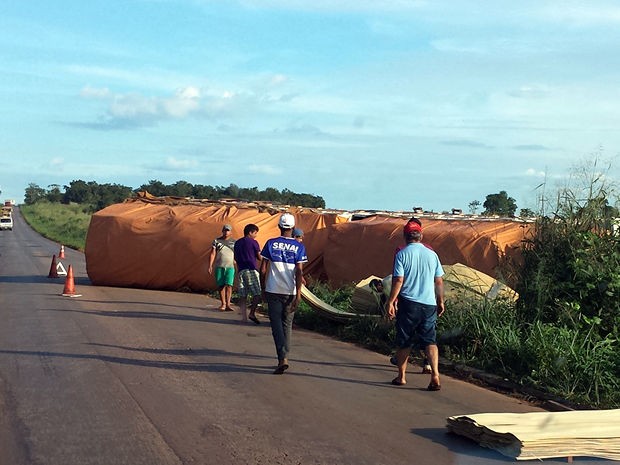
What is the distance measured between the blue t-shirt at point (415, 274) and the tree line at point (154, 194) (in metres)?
16.4

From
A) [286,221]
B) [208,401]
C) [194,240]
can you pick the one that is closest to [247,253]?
[286,221]

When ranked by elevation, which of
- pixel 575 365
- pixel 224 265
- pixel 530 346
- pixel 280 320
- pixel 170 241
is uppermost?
pixel 170 241

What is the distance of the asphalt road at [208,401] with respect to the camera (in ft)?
20.9

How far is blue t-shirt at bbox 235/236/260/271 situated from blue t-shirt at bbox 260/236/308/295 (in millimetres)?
4557

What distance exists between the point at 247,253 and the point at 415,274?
5912mm

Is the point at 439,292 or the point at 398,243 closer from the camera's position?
the point at 439,292

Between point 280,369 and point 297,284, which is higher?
point 297,284

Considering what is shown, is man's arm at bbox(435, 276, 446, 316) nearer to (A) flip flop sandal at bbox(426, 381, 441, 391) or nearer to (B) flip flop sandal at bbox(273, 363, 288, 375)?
(A) flip flop sandal at bbox(426, 381, 441, 391)

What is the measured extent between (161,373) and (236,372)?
0.91 m

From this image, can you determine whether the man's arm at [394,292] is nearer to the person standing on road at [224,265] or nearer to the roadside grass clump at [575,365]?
the roadside grass clump at [575,365]

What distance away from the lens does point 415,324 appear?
9008mm

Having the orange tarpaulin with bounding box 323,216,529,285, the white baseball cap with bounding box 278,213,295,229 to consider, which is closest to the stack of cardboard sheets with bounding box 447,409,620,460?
the white baseball cap with bounding box 278,213,295,229

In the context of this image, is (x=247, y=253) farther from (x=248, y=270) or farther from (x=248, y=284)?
(x=248, y=284)

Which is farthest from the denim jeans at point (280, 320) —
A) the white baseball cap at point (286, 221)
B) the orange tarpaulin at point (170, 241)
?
the orange tarpaulin at point (170, 241)
